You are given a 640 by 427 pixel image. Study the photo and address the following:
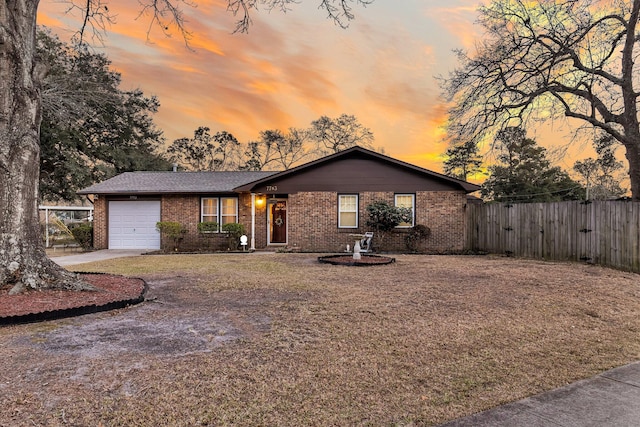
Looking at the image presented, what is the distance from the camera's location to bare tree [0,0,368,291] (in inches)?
242

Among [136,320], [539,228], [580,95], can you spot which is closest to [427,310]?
[136,320]

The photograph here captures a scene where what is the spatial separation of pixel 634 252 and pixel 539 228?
11.2 feet

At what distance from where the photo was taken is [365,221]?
53.5 feet

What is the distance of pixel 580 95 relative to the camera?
14.6m

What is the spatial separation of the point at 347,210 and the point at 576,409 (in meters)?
13.8

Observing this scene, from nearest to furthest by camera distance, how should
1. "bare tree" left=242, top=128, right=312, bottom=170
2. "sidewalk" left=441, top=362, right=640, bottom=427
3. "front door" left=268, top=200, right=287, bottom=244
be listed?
"sidewalk" left=441, top=362, right=640, bottom=427 → "front door" left=268, top=200, right=287, bottom=244 → "bare tree" left=242, top=128, right=312, bottom=170

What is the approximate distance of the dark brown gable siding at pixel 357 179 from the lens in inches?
639

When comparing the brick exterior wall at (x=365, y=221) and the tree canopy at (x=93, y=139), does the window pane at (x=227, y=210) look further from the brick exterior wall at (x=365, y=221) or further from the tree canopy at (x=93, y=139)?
the tree canopy at (x=93, y=139)

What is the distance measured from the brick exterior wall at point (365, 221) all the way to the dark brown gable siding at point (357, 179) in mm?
292

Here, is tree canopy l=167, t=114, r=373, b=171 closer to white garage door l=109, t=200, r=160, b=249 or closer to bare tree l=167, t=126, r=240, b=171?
bare tree l=167, t=126, r=240, b=171

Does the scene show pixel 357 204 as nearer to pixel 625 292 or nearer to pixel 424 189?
pixel 424 189

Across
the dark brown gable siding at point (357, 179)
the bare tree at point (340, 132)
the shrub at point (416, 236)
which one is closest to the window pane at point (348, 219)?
the dark brown gable siding at point (357, 179)

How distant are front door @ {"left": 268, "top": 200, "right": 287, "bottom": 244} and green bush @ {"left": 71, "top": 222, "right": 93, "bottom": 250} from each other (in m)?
8.16

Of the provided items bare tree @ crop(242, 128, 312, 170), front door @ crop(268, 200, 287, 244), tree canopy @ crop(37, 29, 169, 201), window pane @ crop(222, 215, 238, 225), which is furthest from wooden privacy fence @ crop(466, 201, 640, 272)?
bare tree @ crop(242, 128, 312, 170)
